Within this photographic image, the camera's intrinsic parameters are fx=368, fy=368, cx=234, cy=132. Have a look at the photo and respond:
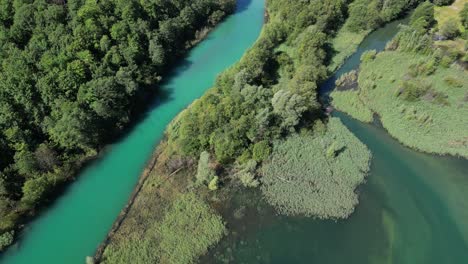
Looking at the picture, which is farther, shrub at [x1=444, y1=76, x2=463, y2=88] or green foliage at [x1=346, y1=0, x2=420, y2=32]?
green foliage at [x1=346, y1=0, x2=420, y2=32]

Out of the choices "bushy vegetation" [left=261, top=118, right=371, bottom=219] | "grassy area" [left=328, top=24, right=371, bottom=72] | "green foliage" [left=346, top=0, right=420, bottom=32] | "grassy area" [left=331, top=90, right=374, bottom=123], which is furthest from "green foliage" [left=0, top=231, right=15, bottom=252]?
"green foliage" [left=346, top=0, right=420, bottom=32]

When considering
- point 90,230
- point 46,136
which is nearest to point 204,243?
point 90,230

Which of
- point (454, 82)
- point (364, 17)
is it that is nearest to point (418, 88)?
point (454, 82)

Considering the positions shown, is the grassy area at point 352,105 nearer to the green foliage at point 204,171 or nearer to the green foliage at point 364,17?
the green foliage at point 364,17

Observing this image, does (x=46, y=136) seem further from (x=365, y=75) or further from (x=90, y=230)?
(x=365, y=75)

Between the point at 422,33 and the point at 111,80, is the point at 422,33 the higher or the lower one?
the lower one

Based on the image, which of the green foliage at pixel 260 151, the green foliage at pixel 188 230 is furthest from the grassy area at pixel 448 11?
the green foliage at pixel 188 230

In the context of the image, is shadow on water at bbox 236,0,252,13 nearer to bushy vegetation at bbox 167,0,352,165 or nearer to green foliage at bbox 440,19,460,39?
bushy vegetation at bbox 167,0,352,165
